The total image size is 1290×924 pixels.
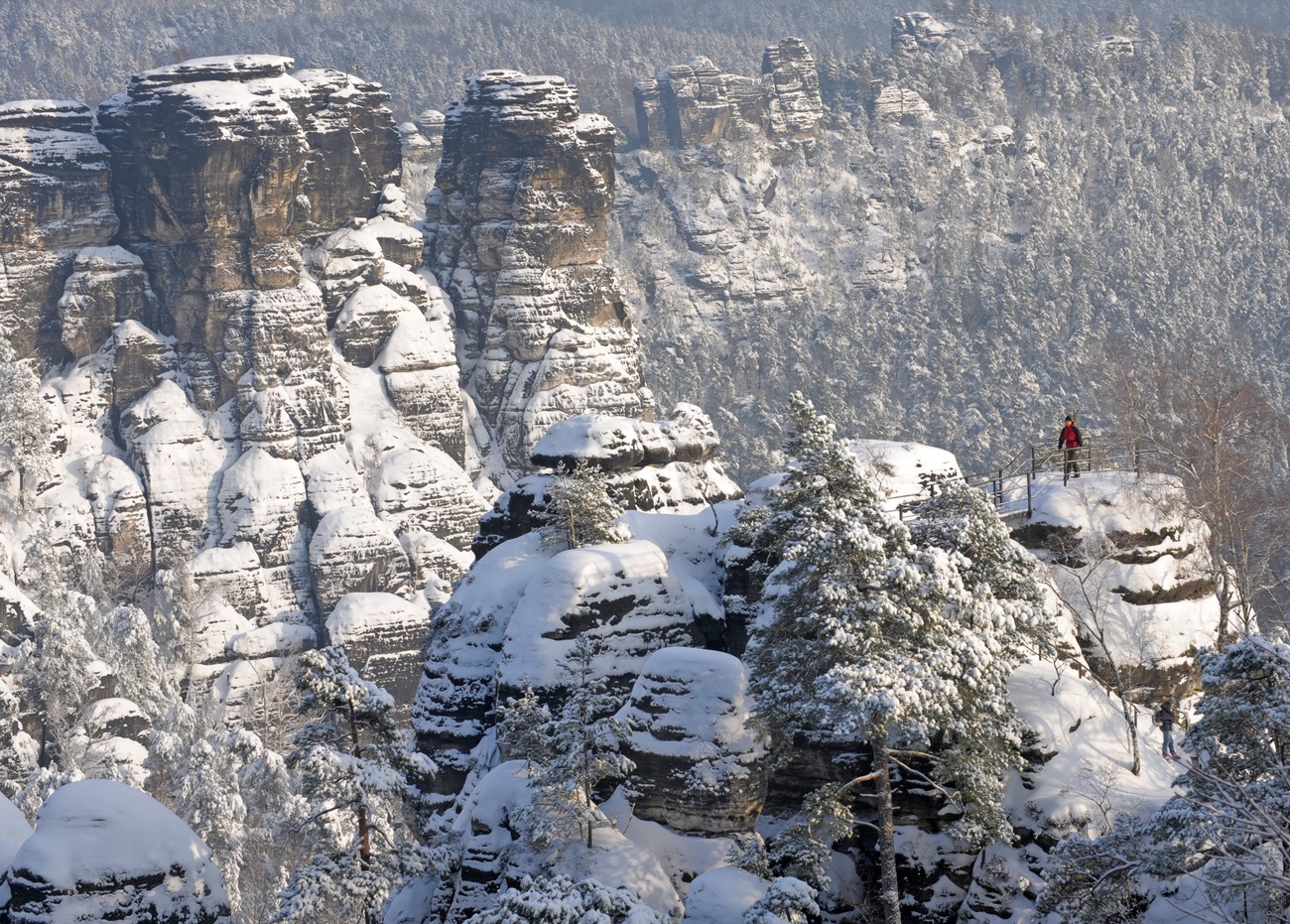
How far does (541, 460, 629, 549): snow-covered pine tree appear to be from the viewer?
38188 mm

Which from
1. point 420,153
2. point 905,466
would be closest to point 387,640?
point 905,466

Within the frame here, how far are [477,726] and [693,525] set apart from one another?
7.01 metres

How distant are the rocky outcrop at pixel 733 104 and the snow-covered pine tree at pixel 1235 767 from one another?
13000 centimetres

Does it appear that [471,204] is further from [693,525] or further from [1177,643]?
[1177,643]

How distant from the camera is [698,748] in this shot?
29219 mm

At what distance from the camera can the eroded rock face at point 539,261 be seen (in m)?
89.7

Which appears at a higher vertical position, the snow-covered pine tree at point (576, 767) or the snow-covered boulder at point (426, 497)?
the snow-covered pine tree at point (576, 767)

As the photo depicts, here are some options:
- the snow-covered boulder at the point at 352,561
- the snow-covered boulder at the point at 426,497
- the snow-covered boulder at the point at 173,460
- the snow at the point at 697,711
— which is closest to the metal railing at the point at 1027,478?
the snow at the point at 697,711

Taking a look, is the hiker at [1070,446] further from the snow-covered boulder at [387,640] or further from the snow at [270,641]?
the snow at [270,641]

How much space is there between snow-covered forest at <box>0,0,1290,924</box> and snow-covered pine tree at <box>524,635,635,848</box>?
105mm

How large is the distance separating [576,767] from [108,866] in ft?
26.6

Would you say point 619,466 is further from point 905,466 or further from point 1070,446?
point 1070,446

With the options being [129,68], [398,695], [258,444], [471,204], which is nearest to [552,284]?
[471,204]

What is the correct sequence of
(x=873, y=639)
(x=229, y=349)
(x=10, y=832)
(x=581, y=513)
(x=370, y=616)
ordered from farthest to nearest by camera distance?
(x=229, y=349) → (x=370, y=616) → (x=581, y=513) → (x=873, y=639) → (x=10, y=832)
